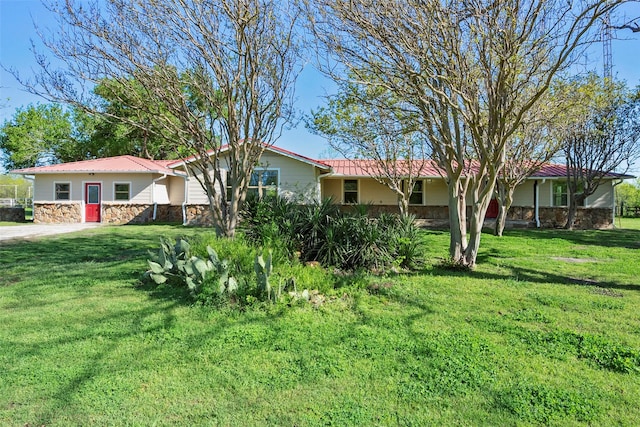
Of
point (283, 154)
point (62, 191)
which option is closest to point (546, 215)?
point (283, 154)

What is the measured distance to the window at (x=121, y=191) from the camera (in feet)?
65.1

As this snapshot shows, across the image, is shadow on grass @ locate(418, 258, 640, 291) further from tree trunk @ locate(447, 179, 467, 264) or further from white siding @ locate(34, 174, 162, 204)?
white siding @ locate(34, 174, 162, 204)

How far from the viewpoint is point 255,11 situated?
6.75 metres

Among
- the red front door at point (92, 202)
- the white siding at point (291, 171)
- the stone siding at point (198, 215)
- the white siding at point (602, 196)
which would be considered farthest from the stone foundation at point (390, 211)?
the white siding at point (291, 171)

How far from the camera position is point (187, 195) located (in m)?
18.6

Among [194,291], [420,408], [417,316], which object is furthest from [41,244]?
[420,408]

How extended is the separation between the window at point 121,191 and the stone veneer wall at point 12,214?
557 centimetres

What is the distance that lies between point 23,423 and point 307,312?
2727 millimetres

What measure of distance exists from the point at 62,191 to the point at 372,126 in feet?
57.9

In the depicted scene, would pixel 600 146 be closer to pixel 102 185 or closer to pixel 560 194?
pixel 560 194

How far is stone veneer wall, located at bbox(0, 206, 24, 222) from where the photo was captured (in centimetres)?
2042

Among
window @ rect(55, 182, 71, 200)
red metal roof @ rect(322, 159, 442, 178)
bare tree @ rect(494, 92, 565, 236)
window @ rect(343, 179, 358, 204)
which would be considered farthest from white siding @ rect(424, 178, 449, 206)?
window @ rect(55, 182, 71, 200)

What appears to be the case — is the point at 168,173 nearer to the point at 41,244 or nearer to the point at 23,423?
the point at 41,244

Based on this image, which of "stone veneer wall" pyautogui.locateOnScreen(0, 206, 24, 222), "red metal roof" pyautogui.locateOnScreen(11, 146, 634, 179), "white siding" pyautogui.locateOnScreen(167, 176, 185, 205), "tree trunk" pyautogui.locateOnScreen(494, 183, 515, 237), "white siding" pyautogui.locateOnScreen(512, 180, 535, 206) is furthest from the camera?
"white siding" pyautogui.locateOnScreen(167, 176, 185, 205)
